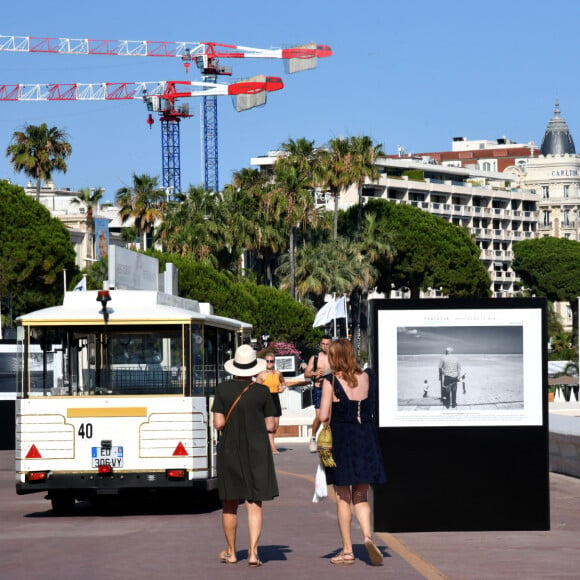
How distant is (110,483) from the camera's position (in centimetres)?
1742

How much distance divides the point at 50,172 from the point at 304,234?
18.0 m

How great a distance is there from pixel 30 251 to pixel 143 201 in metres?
13.9

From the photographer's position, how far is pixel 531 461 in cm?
1409

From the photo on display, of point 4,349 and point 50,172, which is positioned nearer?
point 4,349

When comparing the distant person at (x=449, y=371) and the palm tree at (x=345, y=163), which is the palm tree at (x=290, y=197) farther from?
the distant person at (x=449, y=371)

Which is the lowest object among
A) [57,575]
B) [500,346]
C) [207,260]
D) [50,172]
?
[57,575]

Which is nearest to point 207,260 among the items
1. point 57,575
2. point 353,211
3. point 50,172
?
point 50,172

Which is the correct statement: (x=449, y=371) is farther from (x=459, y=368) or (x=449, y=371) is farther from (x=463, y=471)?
(x=463, y=471)

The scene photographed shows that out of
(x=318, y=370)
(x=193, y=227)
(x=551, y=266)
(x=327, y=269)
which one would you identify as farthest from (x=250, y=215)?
(x=551, y=266)

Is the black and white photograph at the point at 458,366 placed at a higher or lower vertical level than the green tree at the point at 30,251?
lower

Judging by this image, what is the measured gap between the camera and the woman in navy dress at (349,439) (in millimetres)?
12484

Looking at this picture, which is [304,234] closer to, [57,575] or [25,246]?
[25,246]

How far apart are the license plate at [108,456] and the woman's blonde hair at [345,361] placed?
546cm

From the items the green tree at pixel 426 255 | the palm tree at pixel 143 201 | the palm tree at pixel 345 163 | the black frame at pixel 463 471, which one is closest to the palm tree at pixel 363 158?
the palm tree at pixel 345 163
